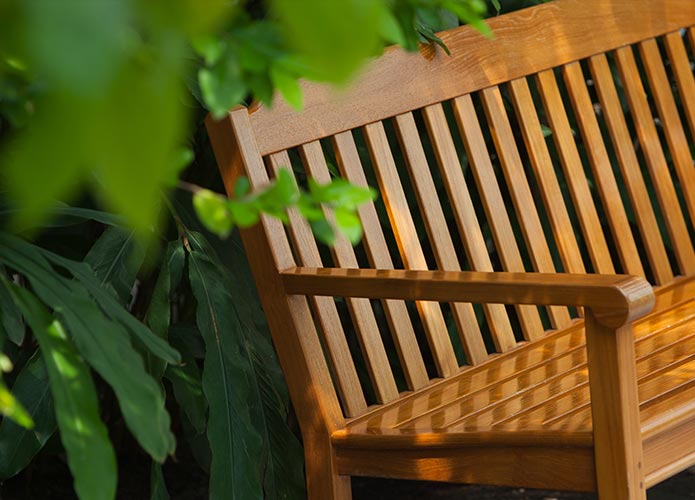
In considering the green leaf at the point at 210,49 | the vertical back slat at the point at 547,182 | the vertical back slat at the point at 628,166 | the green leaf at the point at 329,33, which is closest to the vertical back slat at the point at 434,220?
the vertical back slat at the point at 547,182

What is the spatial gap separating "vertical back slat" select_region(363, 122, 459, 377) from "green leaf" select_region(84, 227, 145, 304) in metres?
0.45

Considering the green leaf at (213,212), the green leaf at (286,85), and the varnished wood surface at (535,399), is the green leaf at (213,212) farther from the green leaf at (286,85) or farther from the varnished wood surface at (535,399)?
the varnished wood surface at (535,399)

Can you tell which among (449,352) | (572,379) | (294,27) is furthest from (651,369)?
(294,27)

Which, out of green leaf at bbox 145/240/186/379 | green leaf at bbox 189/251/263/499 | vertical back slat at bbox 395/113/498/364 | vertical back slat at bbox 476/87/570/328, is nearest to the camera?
green leaf at bbox 189/251/263/499

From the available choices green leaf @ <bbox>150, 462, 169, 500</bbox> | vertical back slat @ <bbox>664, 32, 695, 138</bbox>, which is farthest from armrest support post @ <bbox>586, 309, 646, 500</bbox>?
vertical back slat @ <bbox>664, 32, 695, 138</bbox>

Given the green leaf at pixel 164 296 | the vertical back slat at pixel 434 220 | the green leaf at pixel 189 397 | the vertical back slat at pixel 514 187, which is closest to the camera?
the green leaf at pixel 164 296

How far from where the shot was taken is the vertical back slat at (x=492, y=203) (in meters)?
2.04

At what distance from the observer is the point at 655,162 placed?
2324 millimetres

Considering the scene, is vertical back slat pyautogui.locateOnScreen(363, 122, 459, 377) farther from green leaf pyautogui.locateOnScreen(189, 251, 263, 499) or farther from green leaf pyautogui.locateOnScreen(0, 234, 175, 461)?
green leaf pyautogui.locateOnScreen(0, 234, 175, 461)

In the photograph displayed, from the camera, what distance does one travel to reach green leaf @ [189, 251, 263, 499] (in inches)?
64.0

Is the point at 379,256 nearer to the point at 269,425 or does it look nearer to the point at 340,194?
the point at 269,425

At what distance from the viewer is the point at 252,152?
1.68 meters

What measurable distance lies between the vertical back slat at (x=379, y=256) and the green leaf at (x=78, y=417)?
82 centimetres

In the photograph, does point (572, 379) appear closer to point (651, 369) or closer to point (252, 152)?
point (651, 369)
